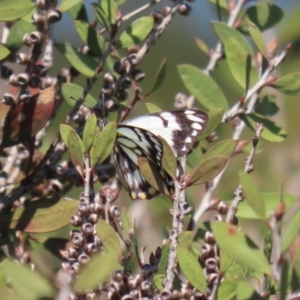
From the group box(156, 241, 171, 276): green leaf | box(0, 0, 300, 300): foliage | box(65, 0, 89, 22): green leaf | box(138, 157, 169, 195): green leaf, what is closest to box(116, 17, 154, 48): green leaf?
box(0, 0, 300, 300): foliage

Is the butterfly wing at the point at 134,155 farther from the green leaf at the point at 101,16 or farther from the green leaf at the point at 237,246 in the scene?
the green leaf at the point at 237,246

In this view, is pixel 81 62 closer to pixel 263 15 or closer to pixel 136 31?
pixel 136 31

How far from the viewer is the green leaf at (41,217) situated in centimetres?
117

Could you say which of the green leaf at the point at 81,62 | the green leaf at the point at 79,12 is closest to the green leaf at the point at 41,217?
the green leaf at the point at 81,62

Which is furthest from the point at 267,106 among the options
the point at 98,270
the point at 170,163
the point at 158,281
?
the point at 98,270

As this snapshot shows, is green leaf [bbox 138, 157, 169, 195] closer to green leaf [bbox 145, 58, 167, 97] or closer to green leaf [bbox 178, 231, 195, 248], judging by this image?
green leaf [bbox 178, 231, 195, 248]

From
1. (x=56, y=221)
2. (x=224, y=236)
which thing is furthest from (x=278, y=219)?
(x=56, y=221)

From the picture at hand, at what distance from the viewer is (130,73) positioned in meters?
1.37

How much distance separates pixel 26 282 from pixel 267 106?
815 mm

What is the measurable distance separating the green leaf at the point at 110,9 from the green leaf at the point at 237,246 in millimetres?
646

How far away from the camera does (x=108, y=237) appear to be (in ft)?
2.95

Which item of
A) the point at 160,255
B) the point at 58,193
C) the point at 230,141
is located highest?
the point at 230,141

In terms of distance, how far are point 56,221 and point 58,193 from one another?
0.47 feet

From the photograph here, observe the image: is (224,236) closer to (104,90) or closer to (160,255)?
(160,255)
